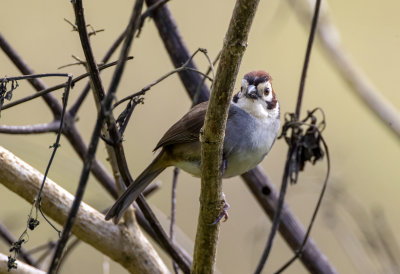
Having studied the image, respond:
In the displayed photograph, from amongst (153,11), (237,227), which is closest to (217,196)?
(153,11)

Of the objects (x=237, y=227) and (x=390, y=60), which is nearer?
(x=237, y=227)

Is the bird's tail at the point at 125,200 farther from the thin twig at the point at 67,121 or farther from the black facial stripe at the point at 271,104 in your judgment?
the black facial stripe at the point at 271,104

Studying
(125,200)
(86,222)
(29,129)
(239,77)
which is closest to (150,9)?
(29,129)

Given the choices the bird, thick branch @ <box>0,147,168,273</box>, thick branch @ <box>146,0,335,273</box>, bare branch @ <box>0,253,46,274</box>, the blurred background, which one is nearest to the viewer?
bare branch @ <box>0,253,46,274</box>

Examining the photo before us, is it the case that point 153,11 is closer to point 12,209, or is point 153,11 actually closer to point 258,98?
point 258,98

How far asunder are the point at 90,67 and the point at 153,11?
151 centimetres

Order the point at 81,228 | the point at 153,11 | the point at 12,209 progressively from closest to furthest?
the point at 81,228
the point at 153,11
the point at 12,209

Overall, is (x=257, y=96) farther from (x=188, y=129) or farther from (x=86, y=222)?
(x=86, y=222)

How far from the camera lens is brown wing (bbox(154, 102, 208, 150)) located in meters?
2.90

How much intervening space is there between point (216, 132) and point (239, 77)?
2.63 metres

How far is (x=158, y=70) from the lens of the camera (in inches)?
199

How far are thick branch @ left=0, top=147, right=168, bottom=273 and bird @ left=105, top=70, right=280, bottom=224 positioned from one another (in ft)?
0.67

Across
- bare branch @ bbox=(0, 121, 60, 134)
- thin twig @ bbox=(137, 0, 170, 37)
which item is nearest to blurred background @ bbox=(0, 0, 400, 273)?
thin twig @ bbox=(137, 0, 170, 37)

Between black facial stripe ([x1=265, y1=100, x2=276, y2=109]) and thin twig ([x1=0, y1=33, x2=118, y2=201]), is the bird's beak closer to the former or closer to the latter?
black facial stripe ([x1=265, y1=100, x2=276, y2=109])
